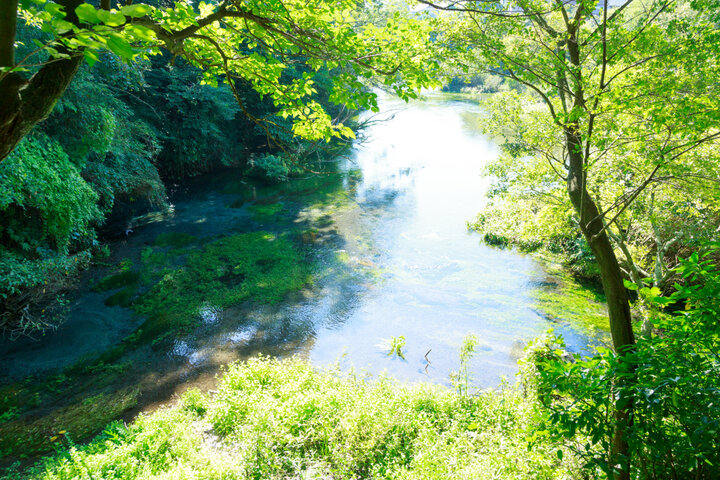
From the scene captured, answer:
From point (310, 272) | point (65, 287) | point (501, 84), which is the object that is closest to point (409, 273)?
point (310, 272)

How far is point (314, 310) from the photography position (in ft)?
31.6

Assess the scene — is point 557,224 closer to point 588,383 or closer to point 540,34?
point 540,34

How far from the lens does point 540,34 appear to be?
18.7 ft

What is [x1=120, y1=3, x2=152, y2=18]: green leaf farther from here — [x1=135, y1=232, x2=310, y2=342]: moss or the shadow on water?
[x1=135, y1=232, x2=310, y2=342]: moss

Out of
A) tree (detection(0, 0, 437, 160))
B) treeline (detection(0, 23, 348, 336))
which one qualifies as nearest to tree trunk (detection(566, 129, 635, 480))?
tree (detection(0, 0, 437, 160))

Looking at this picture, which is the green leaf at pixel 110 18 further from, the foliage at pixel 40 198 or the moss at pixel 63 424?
the foliage at pixel 40 198

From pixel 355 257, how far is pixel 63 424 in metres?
8.27

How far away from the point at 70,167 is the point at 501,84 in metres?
47.9

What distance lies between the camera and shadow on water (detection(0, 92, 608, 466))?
22.6ft

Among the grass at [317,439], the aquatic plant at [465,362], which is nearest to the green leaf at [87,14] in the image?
the grass at [317,439]

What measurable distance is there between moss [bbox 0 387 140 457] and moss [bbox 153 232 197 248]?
21.0 ft

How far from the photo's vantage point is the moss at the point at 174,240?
12212mm

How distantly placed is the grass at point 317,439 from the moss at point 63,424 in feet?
0.92

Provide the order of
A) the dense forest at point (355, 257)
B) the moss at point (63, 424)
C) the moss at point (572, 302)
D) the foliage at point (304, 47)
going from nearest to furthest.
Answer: the dense forest at point (355, 257) → the foliage at point (304, 47) → the moss at point (63, 424) → the moss at point (572, 302)
